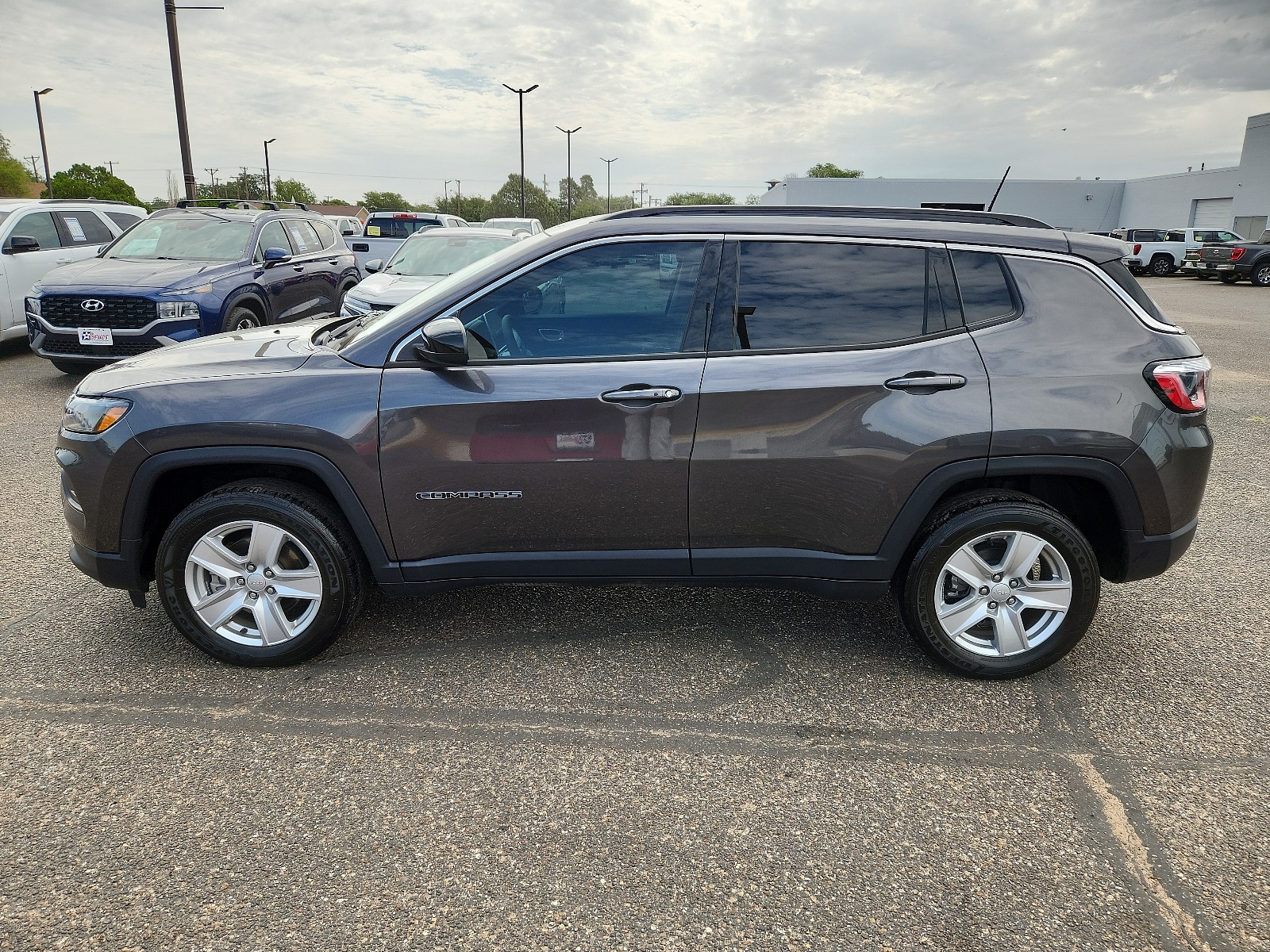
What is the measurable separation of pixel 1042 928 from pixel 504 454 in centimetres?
224

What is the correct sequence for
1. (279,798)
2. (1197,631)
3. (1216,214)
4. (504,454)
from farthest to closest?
1. (1216,214)
2. (1197,631)
3. (504,454)
4. (279,798)

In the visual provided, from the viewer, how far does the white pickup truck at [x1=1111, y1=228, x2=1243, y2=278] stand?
103ft

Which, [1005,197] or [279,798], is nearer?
[279,798]

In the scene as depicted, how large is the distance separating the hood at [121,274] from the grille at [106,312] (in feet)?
0.36

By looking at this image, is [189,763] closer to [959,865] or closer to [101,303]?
[959,865]

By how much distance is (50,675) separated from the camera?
3457 mm

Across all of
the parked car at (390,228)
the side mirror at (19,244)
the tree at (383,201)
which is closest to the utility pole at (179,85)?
the parked car at (390,228)

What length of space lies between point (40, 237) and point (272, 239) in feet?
11.2

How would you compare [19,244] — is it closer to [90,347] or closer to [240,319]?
[90,347]

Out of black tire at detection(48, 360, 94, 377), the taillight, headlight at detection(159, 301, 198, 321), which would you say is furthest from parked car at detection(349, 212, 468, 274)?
the taillight

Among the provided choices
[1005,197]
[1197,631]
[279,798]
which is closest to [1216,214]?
[1005,197]

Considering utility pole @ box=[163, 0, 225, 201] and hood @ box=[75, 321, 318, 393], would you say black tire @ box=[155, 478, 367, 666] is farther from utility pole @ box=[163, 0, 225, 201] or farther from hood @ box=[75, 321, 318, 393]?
utility pole @ box=[163, 0, 225, 201]

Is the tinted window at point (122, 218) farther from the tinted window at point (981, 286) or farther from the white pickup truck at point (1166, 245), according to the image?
the white pickup truck at point (1166, 245)

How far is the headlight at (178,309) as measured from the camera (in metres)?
8.56
